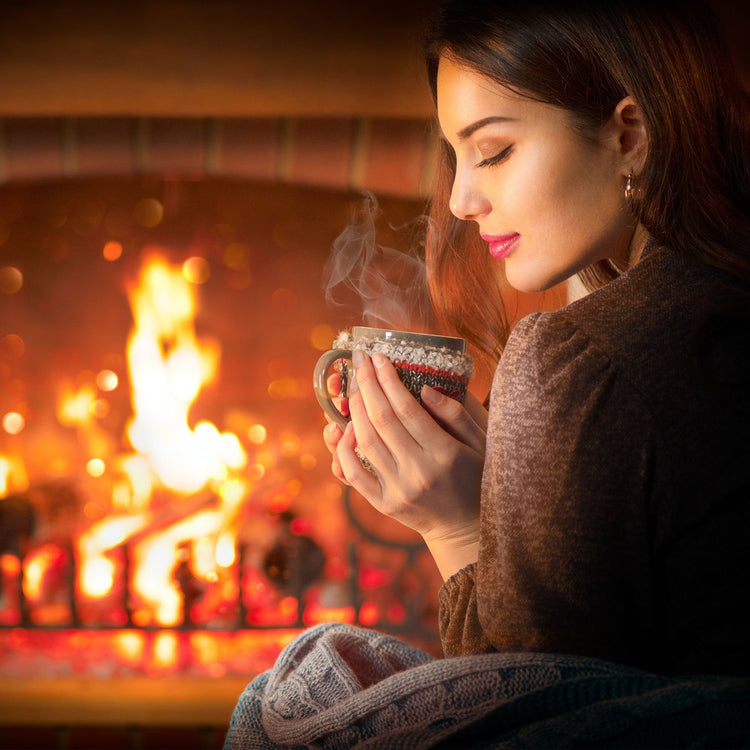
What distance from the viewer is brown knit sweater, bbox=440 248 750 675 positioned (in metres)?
0.42

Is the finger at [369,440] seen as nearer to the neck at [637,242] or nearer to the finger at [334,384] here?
the finger at [334,384]

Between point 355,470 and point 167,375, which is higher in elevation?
point 167,375

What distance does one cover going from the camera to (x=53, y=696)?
143 centimetres

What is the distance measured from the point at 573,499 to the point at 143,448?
1.50m

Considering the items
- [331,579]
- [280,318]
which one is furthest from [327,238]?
[331,579]

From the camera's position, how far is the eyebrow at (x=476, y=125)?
0.56 m

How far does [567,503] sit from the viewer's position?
0.42 m

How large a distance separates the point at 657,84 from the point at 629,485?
0.30 meters

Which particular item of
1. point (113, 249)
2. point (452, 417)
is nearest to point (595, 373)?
point (452, 417)

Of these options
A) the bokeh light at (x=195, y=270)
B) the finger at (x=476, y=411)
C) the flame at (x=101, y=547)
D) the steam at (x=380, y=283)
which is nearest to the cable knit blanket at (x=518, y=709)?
the finger at (x=476, y=411)

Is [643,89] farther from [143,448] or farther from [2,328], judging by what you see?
[2,328]

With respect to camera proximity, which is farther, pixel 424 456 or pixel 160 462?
pixel 160 462

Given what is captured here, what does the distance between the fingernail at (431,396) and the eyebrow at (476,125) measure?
8.0 inches

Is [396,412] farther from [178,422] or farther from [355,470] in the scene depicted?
[178,422]
